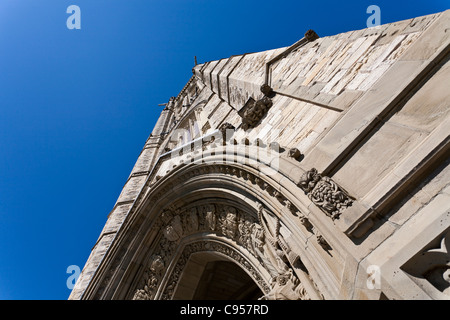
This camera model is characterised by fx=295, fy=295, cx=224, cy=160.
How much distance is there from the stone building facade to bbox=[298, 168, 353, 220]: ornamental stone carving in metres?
0.01

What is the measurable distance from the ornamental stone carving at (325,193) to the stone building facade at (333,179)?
0.5 inches

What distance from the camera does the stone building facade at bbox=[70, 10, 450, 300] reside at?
2158 millimetres

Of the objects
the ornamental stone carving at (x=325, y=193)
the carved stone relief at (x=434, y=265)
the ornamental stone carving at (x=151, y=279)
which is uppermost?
the ornamental stone carving at (x=151, y=279)

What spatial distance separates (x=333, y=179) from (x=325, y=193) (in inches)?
12.2

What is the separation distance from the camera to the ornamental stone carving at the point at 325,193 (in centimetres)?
263

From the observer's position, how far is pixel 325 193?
2783 millimetres

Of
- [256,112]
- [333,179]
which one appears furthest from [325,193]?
[256,112]

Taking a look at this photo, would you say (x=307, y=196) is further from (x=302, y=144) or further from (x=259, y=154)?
(x=259, y=154)
